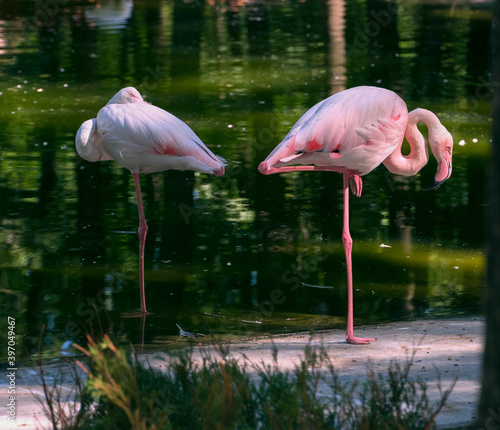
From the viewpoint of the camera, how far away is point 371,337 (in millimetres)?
5688

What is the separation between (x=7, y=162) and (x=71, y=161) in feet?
2.37

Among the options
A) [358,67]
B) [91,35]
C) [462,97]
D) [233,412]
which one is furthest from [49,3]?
[233,412]

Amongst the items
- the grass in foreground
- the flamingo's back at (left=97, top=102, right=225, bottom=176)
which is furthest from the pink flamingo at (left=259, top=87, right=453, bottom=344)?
the grass in foreground

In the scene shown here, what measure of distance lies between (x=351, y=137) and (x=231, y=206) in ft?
9.74

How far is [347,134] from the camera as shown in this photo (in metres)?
5.86

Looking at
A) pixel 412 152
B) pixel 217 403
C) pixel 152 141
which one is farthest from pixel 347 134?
pixel 217 403

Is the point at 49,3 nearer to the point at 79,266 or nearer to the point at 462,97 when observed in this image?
the point at 462,97

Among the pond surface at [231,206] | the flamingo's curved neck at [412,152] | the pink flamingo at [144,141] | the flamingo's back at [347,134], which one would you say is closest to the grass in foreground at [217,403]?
the pond surface at [231,206]

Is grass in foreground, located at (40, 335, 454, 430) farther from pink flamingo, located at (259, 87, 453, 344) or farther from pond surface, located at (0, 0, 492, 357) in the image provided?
pink flamingo, located at (259, 87, 453, 344)

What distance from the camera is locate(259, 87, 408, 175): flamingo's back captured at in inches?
226

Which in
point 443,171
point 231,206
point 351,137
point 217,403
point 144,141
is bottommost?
point 231,206

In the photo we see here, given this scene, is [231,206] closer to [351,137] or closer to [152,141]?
[152,141]

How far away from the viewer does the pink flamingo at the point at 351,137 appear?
5746 millimetres

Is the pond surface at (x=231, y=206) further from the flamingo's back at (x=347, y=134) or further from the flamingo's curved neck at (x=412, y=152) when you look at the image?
the flamingo's back at (x=347, y=134)
